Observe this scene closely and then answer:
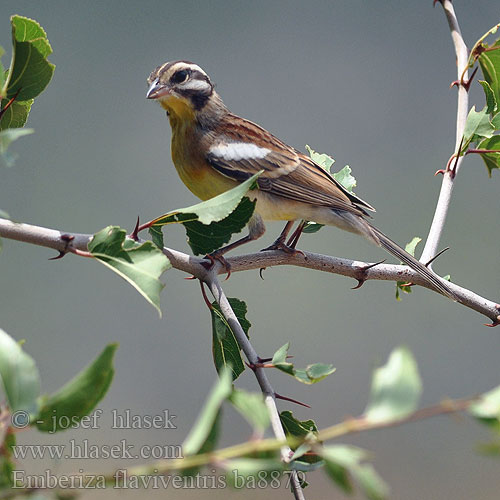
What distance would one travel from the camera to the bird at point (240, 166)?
4.68 ft

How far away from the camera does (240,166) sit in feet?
4.78

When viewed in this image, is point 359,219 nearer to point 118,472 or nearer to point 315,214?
point 315,214

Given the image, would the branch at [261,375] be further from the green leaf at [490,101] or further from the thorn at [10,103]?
the green leaf at [490,101]

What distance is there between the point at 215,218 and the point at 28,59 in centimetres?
27

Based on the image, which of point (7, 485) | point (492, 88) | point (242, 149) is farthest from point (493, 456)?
point (242, 149)

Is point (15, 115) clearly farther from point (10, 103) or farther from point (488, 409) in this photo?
point (488, 409)

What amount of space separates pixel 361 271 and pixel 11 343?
2.24ft

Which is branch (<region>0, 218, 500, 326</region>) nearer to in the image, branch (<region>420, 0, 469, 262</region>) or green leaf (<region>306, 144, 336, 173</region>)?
branch (<region>420, 0, 469, 262</region>)

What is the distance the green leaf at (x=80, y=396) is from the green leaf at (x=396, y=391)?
15 cm

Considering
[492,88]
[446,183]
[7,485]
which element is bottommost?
[7,485]

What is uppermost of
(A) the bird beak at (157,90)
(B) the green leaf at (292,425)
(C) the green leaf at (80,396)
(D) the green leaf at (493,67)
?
(D) the green leaf at (493,67)

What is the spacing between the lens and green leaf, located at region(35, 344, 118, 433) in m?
0.38

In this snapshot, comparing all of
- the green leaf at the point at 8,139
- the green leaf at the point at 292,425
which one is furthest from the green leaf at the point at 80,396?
the green leaf at the point at 292,425

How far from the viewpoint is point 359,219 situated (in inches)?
57.8
